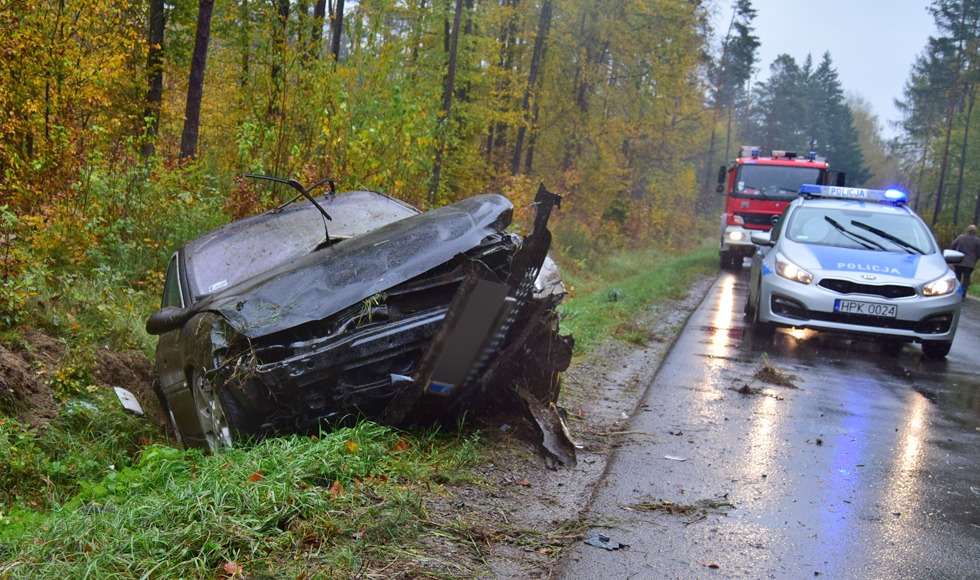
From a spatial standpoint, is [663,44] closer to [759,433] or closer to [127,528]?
[759,433]

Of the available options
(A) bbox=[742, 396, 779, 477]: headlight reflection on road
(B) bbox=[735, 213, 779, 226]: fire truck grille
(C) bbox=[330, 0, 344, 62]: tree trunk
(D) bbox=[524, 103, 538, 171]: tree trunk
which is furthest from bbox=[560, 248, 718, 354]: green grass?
(C) bbox=[330, 0, 344, 62]: tree trunk

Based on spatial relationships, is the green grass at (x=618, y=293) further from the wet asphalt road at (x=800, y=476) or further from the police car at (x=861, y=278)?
the police car at (x=861, y=278)

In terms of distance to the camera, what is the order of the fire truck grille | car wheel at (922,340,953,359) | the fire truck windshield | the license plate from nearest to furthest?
1. the license plate
2. car wheel at (922,340,953,359)
3. the fire truck grille
4. the fire truck windshield

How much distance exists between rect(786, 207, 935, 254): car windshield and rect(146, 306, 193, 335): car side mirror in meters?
7.34

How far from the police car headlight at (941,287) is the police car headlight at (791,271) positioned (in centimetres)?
118

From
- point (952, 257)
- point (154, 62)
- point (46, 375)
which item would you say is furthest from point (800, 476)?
point (154, 62)

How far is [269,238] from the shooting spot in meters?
5.64

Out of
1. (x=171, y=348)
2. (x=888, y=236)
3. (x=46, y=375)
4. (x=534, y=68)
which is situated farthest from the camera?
(x=534, y=68)

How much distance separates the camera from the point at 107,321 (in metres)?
6.98

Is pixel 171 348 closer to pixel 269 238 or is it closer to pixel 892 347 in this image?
pixel 269 238

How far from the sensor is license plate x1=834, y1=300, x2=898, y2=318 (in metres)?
Result: 7.98

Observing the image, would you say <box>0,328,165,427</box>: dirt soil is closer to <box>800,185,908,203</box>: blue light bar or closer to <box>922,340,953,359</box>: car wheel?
<box>922,340,953,359</box>: car wheel

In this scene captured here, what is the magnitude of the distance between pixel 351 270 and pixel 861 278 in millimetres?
6136

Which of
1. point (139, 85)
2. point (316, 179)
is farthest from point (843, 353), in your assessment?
point (139, 85)
